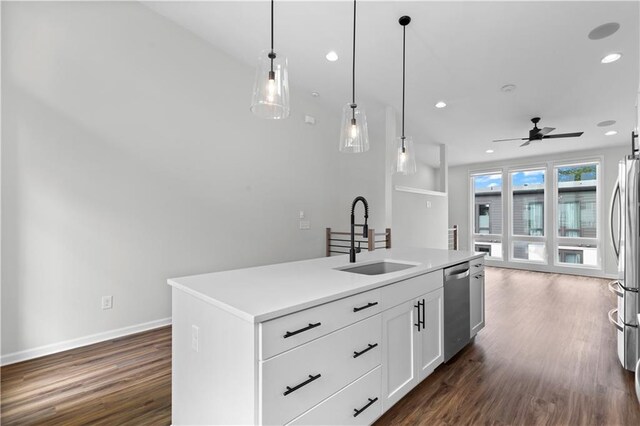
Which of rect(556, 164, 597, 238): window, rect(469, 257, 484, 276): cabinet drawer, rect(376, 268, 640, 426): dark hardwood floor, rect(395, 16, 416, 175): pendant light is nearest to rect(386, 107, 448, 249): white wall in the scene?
rect(395, 16, 416, 175): pendant light

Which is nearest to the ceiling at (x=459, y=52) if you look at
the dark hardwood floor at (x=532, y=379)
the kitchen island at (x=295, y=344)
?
the kitchen island at (x=295, y=344)

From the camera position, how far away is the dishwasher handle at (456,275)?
234 cm

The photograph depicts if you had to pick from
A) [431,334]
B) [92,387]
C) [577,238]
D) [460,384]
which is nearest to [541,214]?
[577,238]

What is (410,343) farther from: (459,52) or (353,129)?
(459,52)

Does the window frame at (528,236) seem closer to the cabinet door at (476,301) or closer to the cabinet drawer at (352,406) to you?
the cabinet door at (476,301)

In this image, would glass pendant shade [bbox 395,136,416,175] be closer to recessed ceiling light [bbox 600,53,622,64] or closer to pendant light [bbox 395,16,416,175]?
pendant light [bbox 395,16,416,175]

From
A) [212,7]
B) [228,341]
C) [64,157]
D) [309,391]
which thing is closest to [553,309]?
[309,391]

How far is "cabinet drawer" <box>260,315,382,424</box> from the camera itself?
3.79 ft

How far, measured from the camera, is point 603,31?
2705 mm

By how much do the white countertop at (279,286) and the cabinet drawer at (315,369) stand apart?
19 cm

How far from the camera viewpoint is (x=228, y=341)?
123cm

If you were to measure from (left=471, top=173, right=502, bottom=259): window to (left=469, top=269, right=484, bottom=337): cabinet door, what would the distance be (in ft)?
17.8

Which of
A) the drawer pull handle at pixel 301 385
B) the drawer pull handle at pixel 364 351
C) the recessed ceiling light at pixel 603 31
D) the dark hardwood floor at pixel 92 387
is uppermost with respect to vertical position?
→ the recessed ceiling light at pixel 603 31

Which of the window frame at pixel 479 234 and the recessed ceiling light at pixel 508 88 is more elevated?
the recessed ceiling light at pixel 508 88
